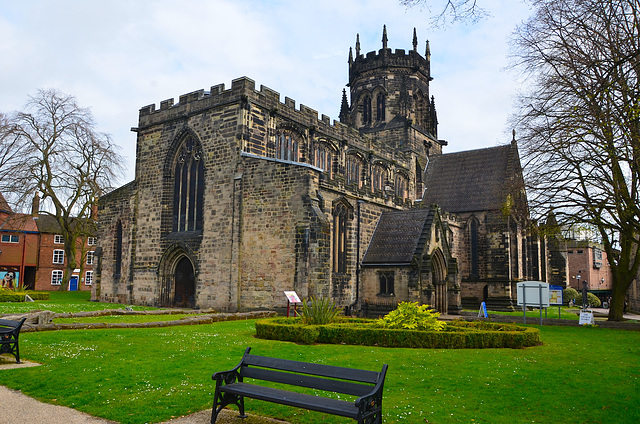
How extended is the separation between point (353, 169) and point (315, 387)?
28653 millimetres

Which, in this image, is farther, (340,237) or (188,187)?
(188,187)

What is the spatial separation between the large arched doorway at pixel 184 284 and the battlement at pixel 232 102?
28.2 feet

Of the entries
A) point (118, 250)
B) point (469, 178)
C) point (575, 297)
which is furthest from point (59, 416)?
point (575, 297)

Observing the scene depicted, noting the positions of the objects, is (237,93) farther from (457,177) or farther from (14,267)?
(14,267)

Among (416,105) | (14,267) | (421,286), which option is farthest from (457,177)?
(14,267)

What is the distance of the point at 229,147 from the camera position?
26141 millimetres

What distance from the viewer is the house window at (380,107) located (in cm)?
4675

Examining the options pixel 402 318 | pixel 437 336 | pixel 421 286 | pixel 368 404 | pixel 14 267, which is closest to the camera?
pixel 368 404

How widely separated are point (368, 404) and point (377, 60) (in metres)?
44.2

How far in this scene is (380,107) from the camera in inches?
1849

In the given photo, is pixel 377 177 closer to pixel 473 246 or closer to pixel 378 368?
pixel 473 246

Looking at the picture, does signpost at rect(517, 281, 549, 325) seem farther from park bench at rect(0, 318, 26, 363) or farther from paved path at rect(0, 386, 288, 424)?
park bench at rect(0, 318, 26, 363)

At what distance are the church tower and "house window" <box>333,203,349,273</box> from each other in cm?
1940

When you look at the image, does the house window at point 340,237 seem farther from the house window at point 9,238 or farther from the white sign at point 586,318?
the house window at point 9,238
